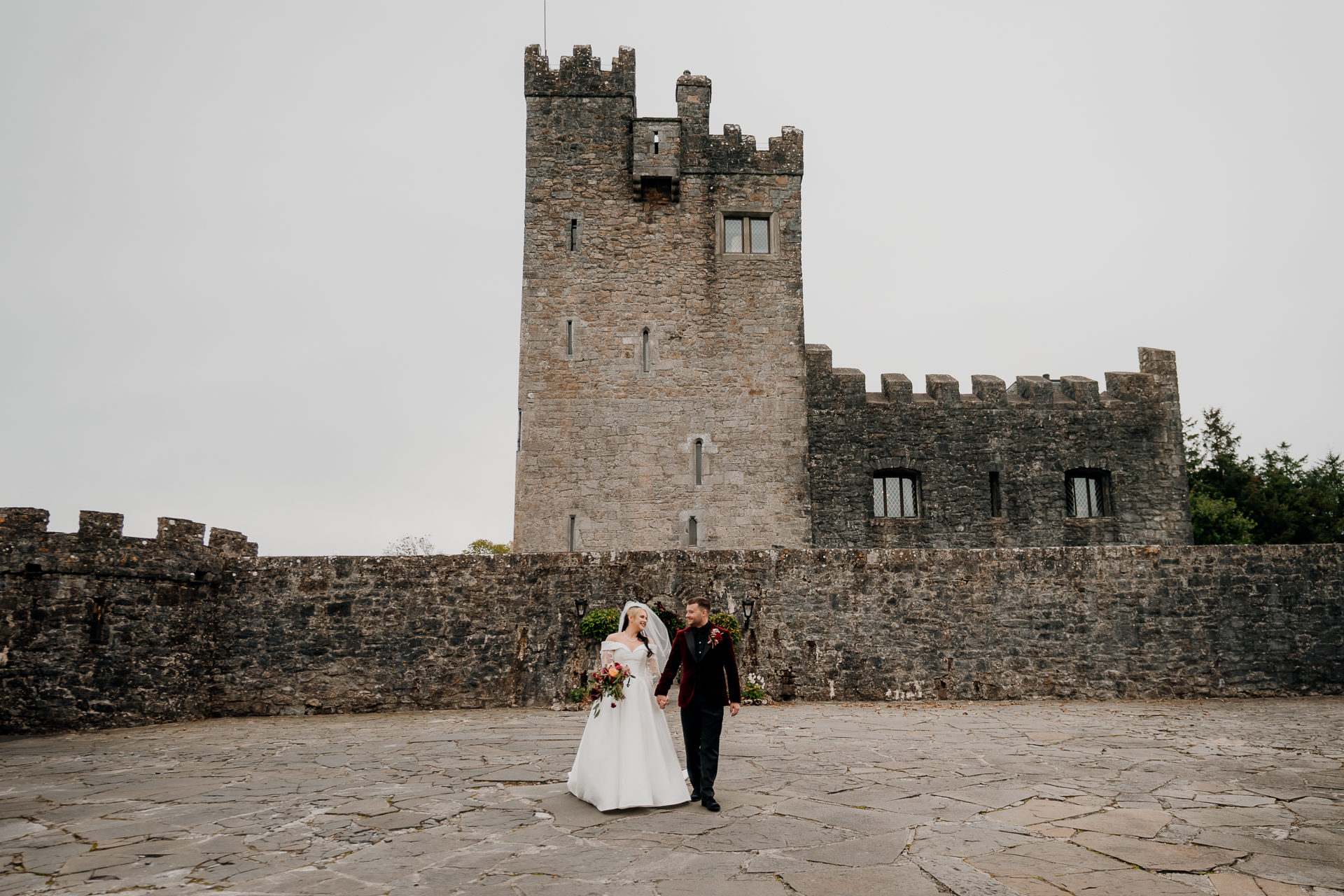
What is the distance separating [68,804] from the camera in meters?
6.50

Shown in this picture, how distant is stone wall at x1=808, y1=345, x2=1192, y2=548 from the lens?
2009 cm

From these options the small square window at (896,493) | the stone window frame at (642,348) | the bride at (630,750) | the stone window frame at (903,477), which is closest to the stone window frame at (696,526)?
the stone window frame at (642,348)

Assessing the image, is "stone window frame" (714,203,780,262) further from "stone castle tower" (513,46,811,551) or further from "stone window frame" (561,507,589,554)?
"stone window frame" (561,507,589,554)

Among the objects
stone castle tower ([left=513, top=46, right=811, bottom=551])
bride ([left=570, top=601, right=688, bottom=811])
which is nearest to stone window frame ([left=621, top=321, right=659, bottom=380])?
stone castle tower ([left=513, top=46, right=811, bottom=551])

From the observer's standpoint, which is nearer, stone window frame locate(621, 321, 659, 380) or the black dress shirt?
the black dress shirt

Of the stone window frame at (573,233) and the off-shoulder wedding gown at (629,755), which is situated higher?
the stone window frame at (573,233)

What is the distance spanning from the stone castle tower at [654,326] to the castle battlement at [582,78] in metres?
0.04

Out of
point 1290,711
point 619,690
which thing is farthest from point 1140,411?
point 619,690

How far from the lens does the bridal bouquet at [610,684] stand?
6492 millimetres

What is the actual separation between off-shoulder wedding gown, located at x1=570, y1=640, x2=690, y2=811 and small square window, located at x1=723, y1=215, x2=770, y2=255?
1578 centimetres

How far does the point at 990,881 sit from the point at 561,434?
16.2 meters

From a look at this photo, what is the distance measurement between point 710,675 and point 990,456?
16.0 m

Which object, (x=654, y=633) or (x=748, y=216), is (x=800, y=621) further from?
(x=748, y=216)

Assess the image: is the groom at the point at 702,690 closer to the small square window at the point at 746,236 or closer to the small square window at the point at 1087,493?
the small square window at the point at 746,236
